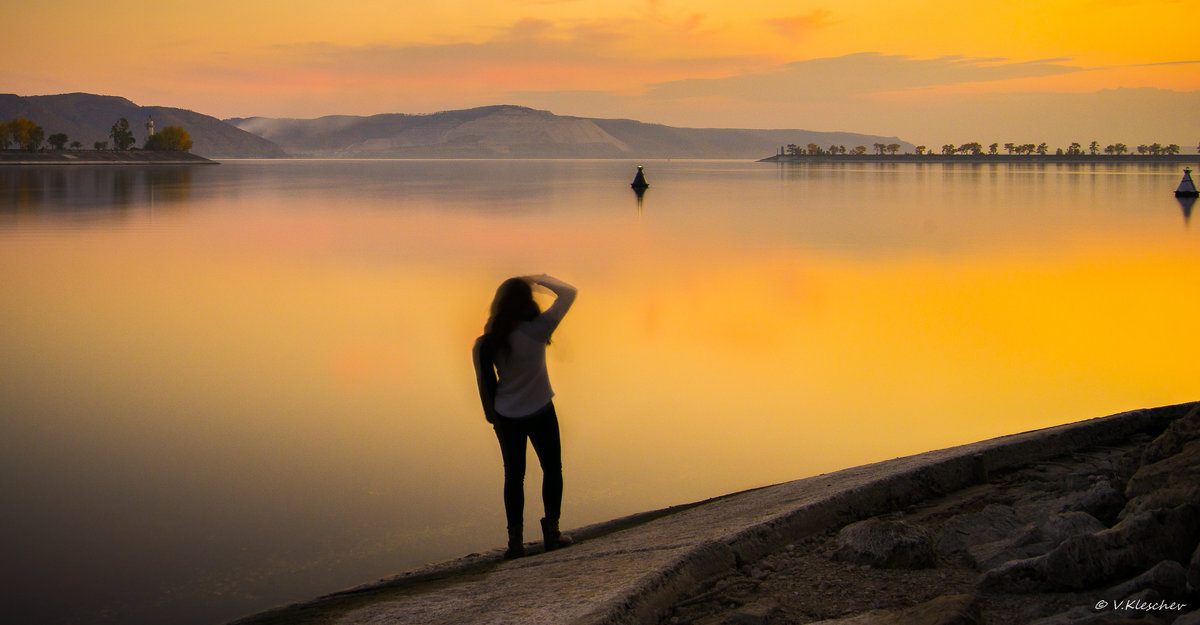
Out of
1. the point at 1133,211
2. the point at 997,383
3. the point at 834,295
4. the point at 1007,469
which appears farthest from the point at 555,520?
the point at 1133,211

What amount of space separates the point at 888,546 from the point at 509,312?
199 cm

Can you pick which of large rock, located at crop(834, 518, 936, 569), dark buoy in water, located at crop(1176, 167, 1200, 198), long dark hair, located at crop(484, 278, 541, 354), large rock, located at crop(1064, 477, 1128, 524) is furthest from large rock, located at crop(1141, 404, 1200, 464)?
dark buoy in water, located at crop(1176, 167, 1200, 198)

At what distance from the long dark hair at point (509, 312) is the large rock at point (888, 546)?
1.78 m

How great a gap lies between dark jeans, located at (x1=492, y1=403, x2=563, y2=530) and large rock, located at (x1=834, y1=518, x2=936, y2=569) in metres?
1.51

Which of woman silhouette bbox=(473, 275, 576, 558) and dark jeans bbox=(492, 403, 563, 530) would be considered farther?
dark jeans bbox=(492, 403, 563, 530)

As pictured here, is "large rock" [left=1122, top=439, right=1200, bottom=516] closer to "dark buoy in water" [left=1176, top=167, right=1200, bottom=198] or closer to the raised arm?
the raised arm

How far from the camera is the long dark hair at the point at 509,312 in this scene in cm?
473

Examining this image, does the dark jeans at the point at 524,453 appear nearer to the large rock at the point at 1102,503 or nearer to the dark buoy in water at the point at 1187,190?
the large rock at the point at 1102,503

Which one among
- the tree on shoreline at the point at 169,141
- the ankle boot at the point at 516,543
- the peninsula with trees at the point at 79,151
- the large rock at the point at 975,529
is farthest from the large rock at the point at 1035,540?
the tree on shoreline at the point at 169,141

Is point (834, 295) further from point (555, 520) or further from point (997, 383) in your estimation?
point (555, 520)

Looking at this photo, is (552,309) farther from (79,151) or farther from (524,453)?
(79,151)

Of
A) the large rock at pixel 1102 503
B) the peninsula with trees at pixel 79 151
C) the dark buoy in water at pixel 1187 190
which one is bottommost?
the large rock at pixel 1102 503

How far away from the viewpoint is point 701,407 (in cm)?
863

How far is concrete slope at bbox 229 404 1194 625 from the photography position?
393cm
